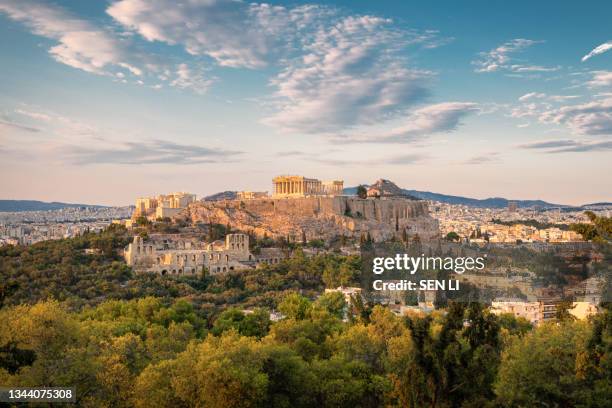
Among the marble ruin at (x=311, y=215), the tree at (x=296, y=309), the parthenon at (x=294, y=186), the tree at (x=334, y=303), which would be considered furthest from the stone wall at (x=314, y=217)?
the tree at (x=296, y=309)

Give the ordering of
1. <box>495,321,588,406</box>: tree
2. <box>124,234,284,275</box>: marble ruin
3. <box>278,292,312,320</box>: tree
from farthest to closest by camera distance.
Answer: <box>124,234,284,275</box>: marble ruin < <box>278,292,312,320</box>: tree < <box>495,321,588,406</box>: tree

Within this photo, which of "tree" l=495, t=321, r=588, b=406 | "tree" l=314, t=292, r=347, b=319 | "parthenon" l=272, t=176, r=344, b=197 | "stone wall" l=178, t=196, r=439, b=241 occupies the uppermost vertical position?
"parthenon" l=272, t=176, r=344, b=197

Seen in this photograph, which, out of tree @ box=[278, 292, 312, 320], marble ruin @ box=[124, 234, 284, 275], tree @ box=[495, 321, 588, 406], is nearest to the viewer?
tree @ box=[495, 321, 588, 406]

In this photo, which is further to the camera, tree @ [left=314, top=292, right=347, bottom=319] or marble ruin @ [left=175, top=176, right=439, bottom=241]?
marble ruin @ [left=175, top=176, right=439, bottom=241]

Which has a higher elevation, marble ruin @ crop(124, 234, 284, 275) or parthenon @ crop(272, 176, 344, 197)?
parthenon @ crop(272, 176, 344, 197)

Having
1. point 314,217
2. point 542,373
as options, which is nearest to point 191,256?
point 314,217

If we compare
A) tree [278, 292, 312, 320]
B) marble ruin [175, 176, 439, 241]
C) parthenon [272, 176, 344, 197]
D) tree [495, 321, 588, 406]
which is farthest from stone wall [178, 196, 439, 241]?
tree [495, 321, 588, 406]

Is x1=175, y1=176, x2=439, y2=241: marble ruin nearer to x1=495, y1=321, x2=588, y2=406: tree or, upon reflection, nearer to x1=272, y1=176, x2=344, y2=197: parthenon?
x1=272, y1=176, x2=344, y2=197: parthenon

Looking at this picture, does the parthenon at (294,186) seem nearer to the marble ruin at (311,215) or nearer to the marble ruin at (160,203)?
the marble ruin at (311,215)

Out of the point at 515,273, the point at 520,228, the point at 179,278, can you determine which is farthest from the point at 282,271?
the point at 520,228

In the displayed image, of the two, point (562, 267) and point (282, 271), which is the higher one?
point (562, 267)

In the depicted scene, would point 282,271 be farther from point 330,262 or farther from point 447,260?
point 447,260
